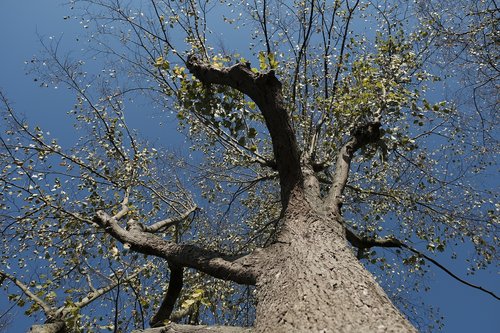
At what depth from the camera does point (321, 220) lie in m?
4.20

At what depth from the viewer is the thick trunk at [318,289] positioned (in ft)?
7.88

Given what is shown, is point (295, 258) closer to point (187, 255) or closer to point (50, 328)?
point (187, 255)

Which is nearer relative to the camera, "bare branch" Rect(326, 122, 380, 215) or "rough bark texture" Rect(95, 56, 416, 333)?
"rough bark texture" Rect(95, 56, 416, 333)

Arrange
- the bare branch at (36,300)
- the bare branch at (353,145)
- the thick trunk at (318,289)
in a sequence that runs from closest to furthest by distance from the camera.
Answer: the thick trunk at (318,289) < the bare branch at (36,300) < the bare branch at (353,145)

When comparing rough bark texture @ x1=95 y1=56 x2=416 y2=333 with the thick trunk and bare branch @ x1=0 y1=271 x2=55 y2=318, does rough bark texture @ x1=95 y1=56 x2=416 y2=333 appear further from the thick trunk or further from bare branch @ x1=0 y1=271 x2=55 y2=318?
bare branch @ x1=0 y1=271 x2=55 y2=318

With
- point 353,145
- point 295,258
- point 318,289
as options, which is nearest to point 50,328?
point 295,258

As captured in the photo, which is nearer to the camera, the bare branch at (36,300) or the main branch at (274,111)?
the main branch at (274,111)

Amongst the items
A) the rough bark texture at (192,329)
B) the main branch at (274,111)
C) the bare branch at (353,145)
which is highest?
the bare branch at (353,145)

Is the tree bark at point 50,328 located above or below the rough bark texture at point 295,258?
below

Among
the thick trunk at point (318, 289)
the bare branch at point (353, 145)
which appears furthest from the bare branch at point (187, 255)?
the bare branch at point (353, 145)

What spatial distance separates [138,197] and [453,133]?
754 cm

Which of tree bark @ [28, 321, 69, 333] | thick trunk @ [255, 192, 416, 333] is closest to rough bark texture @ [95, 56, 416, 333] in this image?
thick trunk @ [255, 192, 416, 333]

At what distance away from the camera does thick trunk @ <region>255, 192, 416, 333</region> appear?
7.88 ft

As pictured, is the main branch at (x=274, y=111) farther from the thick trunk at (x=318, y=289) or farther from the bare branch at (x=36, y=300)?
the bare branch at (x=36, y=300)
